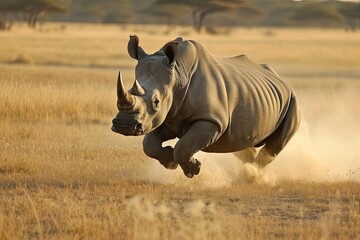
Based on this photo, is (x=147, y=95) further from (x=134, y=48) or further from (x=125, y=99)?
(x=134, y=48)

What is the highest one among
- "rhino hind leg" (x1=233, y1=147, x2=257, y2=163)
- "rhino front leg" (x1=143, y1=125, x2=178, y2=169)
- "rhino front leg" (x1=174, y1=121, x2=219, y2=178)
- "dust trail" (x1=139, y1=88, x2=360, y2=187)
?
"rhino front leg" (x1=174, y1=121, x2=219, y2=178)

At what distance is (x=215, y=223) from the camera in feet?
23.4

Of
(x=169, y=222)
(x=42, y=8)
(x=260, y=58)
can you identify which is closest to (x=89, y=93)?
(x=169, y=222)

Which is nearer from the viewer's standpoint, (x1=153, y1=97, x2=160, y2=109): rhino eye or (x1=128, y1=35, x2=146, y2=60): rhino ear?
(x1=153, y1=97, x2=160, y2=109): rhino eye

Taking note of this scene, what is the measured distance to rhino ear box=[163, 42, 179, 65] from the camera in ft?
25.5

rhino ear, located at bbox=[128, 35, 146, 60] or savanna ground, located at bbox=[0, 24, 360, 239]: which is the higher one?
rhino ear, located at bbox=[128, 35, 146, 60]

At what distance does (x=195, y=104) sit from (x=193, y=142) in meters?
0.32

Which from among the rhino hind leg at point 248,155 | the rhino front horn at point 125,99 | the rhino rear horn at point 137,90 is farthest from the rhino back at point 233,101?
the rhino front horn at point 125,99

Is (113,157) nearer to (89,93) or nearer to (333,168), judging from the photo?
(333,168)

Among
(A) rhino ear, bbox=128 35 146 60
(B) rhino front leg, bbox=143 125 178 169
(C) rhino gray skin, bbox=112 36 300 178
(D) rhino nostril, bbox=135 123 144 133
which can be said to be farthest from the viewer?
(B) rhino front leg, bbox=143 125 178 169

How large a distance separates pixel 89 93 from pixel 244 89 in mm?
8799

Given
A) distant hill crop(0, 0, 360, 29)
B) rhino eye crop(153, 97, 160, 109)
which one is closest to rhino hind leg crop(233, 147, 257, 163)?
rhino eye crop(153, 97, 160, 109)

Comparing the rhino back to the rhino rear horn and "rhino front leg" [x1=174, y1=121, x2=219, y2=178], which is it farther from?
the rhino rear horn

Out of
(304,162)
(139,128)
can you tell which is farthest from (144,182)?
(139,128)
